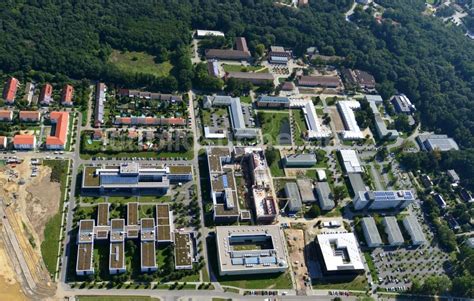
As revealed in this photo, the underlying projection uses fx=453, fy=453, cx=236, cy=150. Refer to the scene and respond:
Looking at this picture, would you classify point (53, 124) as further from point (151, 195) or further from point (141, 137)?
point (151, 195)

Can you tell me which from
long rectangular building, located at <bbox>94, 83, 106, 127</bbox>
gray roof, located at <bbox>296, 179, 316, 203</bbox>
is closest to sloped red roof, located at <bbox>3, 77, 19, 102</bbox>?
long rectangular building, located at <bbox>94, 83, 106, 127</bbox>

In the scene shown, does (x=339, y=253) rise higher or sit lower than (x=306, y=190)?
lower

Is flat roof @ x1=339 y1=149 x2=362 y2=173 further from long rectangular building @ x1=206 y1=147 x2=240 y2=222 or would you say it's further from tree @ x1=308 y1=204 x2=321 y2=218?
long rectangular building @ x1=206 y1=147 x2=240 y2=222

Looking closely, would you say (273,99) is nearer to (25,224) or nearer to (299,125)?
(299,125)

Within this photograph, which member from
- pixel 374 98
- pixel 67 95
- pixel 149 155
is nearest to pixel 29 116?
pixel 67 95

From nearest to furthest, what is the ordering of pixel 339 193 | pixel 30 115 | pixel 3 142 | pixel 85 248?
1. pixel 85 248
2. pixel 3 142
3. pixel 339 193
4. pixel 30 115

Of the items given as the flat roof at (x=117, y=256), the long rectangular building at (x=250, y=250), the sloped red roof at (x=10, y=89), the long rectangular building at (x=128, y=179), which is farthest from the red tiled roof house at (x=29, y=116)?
the long rectangular building at (x=250, y=250)
